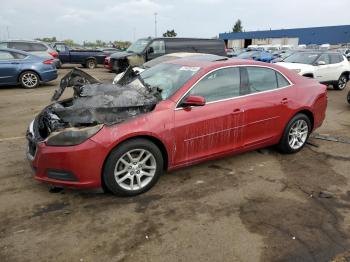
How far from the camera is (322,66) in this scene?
13.0m

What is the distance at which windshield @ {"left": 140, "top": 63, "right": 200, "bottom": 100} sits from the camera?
4.51m

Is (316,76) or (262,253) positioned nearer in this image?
(262,253)

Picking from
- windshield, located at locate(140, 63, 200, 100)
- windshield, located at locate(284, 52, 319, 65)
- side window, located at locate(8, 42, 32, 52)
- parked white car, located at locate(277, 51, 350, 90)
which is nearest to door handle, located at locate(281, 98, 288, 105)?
windshield, located at locate(140, 63, 200, 100)

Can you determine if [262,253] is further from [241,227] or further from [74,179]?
[74,179]

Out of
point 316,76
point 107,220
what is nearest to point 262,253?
point 107,220

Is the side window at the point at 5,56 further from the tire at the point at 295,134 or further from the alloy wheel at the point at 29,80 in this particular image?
the tire at the point at 295,134

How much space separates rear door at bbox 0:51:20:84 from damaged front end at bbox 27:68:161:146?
29.2 feet

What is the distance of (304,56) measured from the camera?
44.3 ft

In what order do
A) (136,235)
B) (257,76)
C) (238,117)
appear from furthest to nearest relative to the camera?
(257,76) → (238,117) → (136,235)

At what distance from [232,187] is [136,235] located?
1.58 meters

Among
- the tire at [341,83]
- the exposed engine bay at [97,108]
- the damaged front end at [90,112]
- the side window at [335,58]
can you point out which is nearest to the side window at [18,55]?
the exposed engine bay at [97,108]

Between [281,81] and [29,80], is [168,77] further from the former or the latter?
[29,80]

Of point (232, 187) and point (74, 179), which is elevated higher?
point (74, 179)

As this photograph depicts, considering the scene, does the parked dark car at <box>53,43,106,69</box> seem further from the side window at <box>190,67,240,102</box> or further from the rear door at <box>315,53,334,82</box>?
the side window at <box>190,67,240,102</box>
